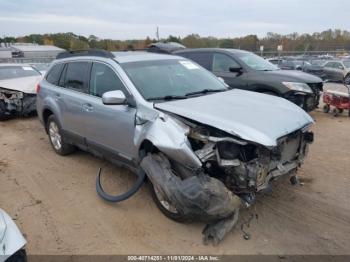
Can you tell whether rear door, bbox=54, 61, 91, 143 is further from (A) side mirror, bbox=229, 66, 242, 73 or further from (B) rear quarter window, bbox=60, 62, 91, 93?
(A) side mirror, bbox=229, 66, 242, 73

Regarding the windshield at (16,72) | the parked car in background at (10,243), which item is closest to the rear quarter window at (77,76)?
the parked car in background at (10,243)

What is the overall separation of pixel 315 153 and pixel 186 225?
11.0 feet

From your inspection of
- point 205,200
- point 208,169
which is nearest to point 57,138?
point 208,169

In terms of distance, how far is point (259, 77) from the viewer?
8109 millimetres

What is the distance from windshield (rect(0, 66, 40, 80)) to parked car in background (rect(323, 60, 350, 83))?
17.5m

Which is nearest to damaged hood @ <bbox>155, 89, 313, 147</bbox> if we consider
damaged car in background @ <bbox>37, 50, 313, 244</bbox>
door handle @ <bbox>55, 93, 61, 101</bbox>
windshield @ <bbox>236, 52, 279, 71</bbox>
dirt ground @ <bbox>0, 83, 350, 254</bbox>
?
damaged car in background @ <bbox>37, 50, 313, 244</bbox>

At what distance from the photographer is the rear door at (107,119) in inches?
169

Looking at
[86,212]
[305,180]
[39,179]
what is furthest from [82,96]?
[305,180]

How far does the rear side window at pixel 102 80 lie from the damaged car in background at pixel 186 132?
14 millimetres

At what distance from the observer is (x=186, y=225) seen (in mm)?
3826

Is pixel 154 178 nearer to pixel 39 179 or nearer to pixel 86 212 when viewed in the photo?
pixel 86 212

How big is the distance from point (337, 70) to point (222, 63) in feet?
50.9

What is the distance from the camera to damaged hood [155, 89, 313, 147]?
333 centimetres

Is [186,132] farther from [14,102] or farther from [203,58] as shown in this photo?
[14,102]
